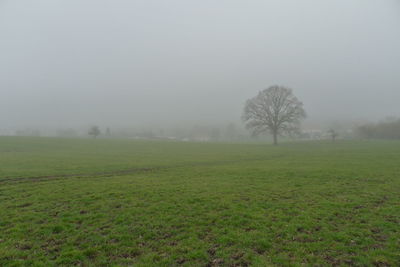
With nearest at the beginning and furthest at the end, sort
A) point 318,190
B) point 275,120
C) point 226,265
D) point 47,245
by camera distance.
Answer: point 226,265
point 47,245
point 318,190
point 275,120

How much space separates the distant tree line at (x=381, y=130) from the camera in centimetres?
7562

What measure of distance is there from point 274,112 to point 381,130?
2234 inches

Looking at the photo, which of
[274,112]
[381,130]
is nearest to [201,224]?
[274,112]

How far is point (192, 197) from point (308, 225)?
6209mm

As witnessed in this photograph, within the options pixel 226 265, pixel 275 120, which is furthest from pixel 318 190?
pixel 275 120

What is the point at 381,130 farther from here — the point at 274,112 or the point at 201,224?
the point at 201,224

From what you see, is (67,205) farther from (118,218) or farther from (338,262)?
(338,262)

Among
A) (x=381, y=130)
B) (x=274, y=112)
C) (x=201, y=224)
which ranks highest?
(x=274, y=112)

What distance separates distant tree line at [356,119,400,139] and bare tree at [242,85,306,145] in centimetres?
4857

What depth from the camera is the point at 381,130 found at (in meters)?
79.4

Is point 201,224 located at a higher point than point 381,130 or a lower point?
lower

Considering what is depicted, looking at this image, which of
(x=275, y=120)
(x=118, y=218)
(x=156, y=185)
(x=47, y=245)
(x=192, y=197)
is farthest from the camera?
(x=275, y=120)

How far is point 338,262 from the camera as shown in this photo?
5.66m

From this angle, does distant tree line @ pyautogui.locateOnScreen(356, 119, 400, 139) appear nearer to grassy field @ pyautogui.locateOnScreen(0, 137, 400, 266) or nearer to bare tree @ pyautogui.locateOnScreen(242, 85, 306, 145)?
bare tree @ pyautogui.locateOnScreen(242, 85, 306, 145)
